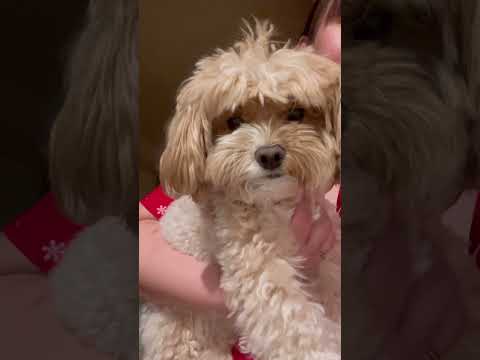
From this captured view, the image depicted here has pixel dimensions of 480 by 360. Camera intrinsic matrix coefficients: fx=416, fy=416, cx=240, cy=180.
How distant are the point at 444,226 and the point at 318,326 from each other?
0.27 meters

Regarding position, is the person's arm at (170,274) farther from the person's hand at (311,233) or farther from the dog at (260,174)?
the person's hand at (311,233)

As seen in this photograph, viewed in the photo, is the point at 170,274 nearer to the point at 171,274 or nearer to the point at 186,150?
the point at 171,274

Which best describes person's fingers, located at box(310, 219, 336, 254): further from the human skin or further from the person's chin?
the person's chin

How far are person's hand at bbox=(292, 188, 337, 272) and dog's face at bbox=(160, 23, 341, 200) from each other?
0.06 m

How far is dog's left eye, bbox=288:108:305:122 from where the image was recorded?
2.11 feet

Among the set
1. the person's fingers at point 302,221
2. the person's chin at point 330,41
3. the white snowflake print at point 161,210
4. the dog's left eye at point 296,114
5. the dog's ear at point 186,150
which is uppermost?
A: the person's chin at point 330,41

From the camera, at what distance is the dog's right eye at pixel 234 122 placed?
0.65 meters

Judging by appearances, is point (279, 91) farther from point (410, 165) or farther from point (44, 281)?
point (44, 281)

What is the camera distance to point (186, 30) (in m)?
0.65

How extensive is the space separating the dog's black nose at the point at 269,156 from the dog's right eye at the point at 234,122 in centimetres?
7

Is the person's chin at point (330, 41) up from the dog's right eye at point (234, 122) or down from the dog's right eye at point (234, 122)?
up

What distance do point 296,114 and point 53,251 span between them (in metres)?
0.46

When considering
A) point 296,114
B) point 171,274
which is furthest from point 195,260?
point 296,114

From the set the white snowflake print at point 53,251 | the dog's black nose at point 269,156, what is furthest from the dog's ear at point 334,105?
the white snowflake print at point 53,251
